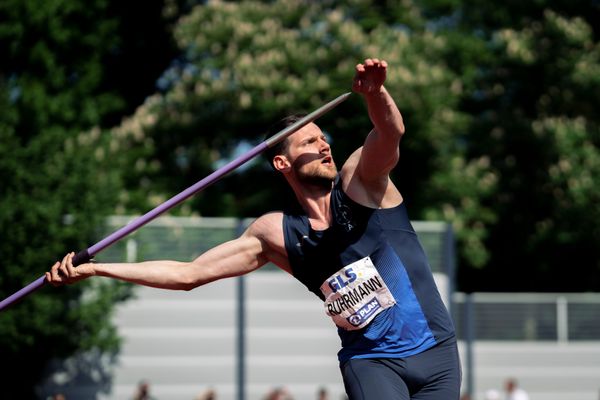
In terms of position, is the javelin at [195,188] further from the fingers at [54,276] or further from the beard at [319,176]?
the beard at [319,176]

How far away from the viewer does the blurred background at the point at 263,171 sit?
16.6m

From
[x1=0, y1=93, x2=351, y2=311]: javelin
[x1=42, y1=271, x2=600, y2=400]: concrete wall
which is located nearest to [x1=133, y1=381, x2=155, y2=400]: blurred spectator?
[x1=42, y1=271, x2=600, y2=400]: concrete wall

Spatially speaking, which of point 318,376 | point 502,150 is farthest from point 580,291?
point 318,376

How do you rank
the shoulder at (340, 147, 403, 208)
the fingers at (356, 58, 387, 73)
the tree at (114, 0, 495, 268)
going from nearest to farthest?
the fingers at (356, 58, 387, 73), the shoulder at (340, 147, 403, 208), the tree at (114, 0, 495, 268)

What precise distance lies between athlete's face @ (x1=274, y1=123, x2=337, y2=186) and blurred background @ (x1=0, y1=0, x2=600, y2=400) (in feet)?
34.8

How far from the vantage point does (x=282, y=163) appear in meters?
5.84

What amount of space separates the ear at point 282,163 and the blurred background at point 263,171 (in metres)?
10.5

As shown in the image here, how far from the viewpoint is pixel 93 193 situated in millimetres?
16562

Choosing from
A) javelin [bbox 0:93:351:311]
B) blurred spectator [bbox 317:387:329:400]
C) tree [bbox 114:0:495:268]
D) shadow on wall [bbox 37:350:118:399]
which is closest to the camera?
javelin [bbox 0:93:351:311]

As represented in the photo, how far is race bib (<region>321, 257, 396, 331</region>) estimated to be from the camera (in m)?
5.51

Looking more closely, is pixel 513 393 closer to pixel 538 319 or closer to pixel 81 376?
pixel 538 319

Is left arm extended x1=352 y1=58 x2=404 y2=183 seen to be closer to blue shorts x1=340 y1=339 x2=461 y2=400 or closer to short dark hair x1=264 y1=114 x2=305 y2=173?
short dark hair x1=264 y1=114 x2=305 y2=173

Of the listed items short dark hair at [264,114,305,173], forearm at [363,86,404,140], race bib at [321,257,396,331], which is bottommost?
race bib at [321,257,396,331]

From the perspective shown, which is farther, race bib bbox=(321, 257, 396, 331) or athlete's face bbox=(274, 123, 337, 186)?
athlete's face bbox=(274, 123, 337, 186)
